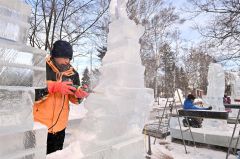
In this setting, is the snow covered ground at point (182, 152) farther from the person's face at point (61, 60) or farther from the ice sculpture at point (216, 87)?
the person's face at point (61, 60)

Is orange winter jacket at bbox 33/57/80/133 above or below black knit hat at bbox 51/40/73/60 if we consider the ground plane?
below

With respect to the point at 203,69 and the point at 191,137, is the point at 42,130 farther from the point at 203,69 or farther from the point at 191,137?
the point at 203,69

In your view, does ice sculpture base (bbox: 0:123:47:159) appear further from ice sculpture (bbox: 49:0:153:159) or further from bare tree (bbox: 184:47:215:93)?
bare tree (bbox: 184:47:215:93)

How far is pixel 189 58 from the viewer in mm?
34906

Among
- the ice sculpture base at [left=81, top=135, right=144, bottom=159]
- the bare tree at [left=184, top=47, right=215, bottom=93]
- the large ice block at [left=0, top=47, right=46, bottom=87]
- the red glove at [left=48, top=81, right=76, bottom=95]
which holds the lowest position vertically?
the ice sculpture base at [left=81, top=135, right=144, bottom=159]

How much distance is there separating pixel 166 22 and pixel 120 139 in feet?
58.4

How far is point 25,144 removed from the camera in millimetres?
1303

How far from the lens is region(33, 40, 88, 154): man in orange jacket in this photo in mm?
1990

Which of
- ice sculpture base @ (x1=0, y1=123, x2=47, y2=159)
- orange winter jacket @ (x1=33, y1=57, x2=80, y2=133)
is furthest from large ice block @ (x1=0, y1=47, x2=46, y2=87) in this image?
orange winter jacket @ (x1=33, y1=57, x2=80, y2=133)

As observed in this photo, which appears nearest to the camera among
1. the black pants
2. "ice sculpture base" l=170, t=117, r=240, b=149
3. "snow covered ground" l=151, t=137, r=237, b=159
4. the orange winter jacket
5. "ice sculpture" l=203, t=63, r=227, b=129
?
the orange winter jacket

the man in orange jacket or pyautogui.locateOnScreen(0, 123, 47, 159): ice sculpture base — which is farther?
the man in orange jacket

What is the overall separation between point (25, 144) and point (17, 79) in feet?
1.12

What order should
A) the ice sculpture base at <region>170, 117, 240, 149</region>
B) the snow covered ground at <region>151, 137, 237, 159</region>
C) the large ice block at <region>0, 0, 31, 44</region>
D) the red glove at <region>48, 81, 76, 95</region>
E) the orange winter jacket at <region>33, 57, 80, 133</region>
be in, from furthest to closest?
the ice sculpture base at <region>170, 117, 240, 149</region>
the snow covered ground at <region>151, 137, 237, 159</region>
the orange winter jacket at <region>33, 57, 80, 133</region>
the red glove at <region>48, 81, 76, 95</region>
the large ice block at <region>0, 0, 31, 44</region>

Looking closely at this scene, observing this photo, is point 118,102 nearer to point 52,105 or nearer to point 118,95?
point 118,95
